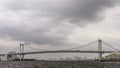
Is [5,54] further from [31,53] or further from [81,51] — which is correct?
[81,51]

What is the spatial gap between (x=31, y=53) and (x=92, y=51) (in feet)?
102

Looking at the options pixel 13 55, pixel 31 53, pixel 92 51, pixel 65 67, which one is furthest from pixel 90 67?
pixel 13 55

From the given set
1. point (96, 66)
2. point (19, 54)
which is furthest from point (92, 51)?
point (96, 66)

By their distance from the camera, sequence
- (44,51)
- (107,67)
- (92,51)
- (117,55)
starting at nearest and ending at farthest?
(107,67) < (117,55) < (92,51) < (44,51)

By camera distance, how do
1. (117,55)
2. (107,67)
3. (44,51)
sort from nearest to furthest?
(107,67), (117,55), (44,51)

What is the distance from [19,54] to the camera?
150750 mm

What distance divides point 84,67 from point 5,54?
8508 centimetres

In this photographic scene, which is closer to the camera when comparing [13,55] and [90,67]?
[90,67]

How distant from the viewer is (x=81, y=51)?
143250mm

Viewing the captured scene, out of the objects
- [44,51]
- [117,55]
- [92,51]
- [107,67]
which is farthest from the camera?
[44,51]

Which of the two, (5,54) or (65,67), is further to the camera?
(5,54)

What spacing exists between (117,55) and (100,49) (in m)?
27.2

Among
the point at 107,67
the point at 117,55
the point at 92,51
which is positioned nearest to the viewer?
the point at 107,67

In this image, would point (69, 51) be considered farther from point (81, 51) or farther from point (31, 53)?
point (31, 53)
